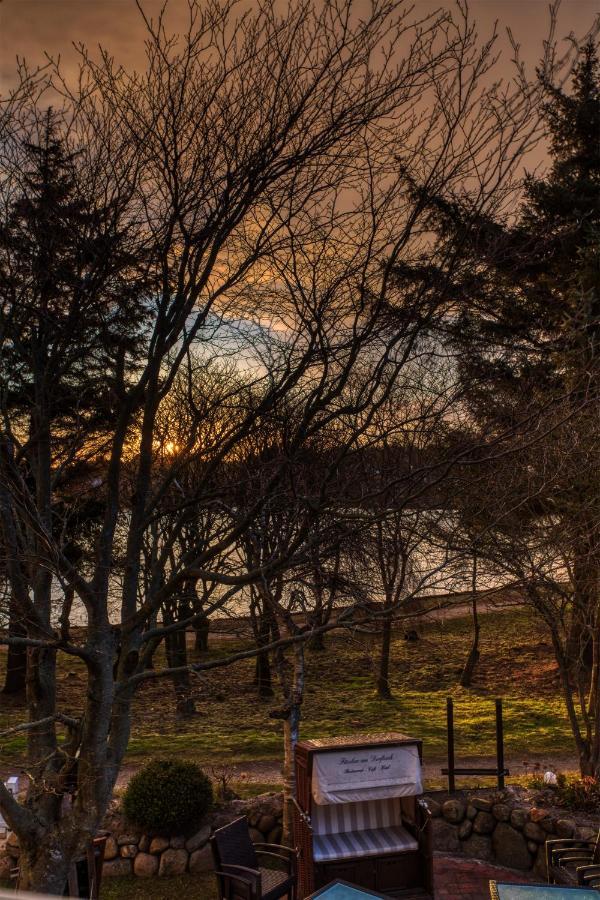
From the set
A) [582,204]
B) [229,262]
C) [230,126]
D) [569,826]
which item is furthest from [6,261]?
[582,204]

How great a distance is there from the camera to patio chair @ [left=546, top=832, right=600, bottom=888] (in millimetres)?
7497

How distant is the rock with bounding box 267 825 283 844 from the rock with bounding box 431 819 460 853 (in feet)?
6.69

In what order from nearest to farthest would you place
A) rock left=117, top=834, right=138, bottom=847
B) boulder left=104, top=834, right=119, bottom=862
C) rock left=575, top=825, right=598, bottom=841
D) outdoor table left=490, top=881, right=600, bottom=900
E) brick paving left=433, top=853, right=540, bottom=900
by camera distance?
outdoor table left=490, top=881, right=600, bottom=900, brick paving left=433, top=853, right=540, bottom=900, rock left=575, top=825, right=598, bottom=841, boulder left=104, top=834, right=119, bottom=862, rock left=117, top=834, right=138, bottom=847

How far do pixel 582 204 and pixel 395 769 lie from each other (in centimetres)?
1176

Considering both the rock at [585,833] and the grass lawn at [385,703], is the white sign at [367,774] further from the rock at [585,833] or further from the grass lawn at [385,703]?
the grass lawn at [385,703]

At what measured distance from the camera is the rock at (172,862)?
9.89 m

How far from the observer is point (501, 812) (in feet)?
32.9

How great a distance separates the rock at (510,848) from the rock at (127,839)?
15.4 feet

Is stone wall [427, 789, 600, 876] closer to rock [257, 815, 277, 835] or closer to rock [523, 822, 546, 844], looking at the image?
rock [523, 822, 546, 844]

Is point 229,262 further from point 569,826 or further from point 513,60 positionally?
point 569,826

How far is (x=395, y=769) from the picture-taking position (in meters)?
8.72

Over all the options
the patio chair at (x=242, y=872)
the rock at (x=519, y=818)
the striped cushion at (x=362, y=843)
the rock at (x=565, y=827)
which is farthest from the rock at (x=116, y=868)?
the rock at (x=565, y=827)

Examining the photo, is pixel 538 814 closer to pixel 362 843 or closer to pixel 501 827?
pixel 501 827

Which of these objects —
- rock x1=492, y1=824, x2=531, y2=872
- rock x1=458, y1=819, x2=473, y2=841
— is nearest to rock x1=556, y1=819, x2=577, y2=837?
rock x1=492, y1=824, x2=531, y2=872
